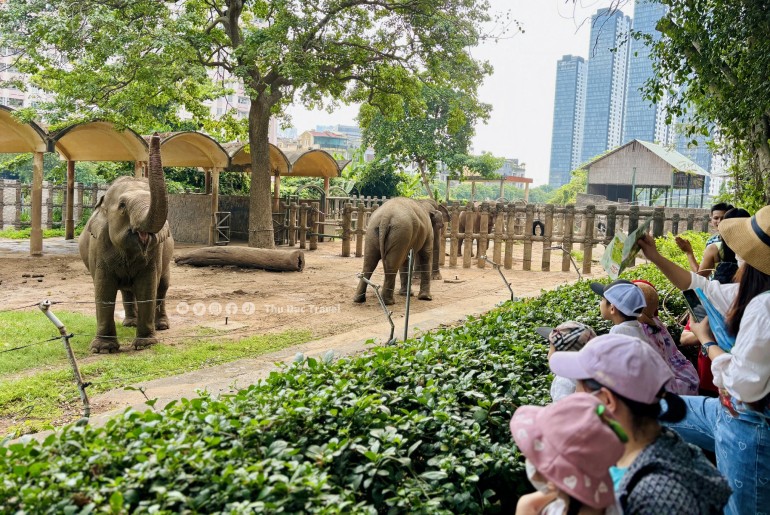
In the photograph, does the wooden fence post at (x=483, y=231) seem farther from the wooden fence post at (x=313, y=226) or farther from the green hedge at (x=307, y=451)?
the green hedge at (x=307, y=451)

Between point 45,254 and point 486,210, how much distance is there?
11115 millimetres

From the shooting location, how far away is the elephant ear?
331 inches

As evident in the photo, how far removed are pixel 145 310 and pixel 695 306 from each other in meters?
6.31

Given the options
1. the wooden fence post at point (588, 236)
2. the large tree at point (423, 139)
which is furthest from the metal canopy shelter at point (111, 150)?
the large tree at point (423, 139)

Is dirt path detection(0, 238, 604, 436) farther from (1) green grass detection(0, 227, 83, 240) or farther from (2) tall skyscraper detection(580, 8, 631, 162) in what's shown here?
(2) tall skyscraper detection(580, 8, 631, 162)

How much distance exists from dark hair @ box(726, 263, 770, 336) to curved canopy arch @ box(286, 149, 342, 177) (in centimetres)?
2023

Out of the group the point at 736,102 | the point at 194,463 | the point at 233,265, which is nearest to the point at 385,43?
the point at 233,265

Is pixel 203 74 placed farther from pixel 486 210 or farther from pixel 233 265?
pixel 486 210

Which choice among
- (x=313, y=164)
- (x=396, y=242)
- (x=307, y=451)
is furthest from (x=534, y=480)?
(x=313, y=164)

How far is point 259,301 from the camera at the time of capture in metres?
11.9

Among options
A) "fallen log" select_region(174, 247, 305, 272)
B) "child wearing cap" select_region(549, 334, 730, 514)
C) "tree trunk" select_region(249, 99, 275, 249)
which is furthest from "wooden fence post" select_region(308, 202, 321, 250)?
"child wearing cap" select_region(549, 334, 730, 514)

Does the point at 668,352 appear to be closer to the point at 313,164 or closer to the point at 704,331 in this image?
the point at 704,331

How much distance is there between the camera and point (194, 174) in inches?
1043

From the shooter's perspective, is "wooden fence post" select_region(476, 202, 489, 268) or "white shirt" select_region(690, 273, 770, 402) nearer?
"white shirt" select_region(690, 273, 770, 402)
